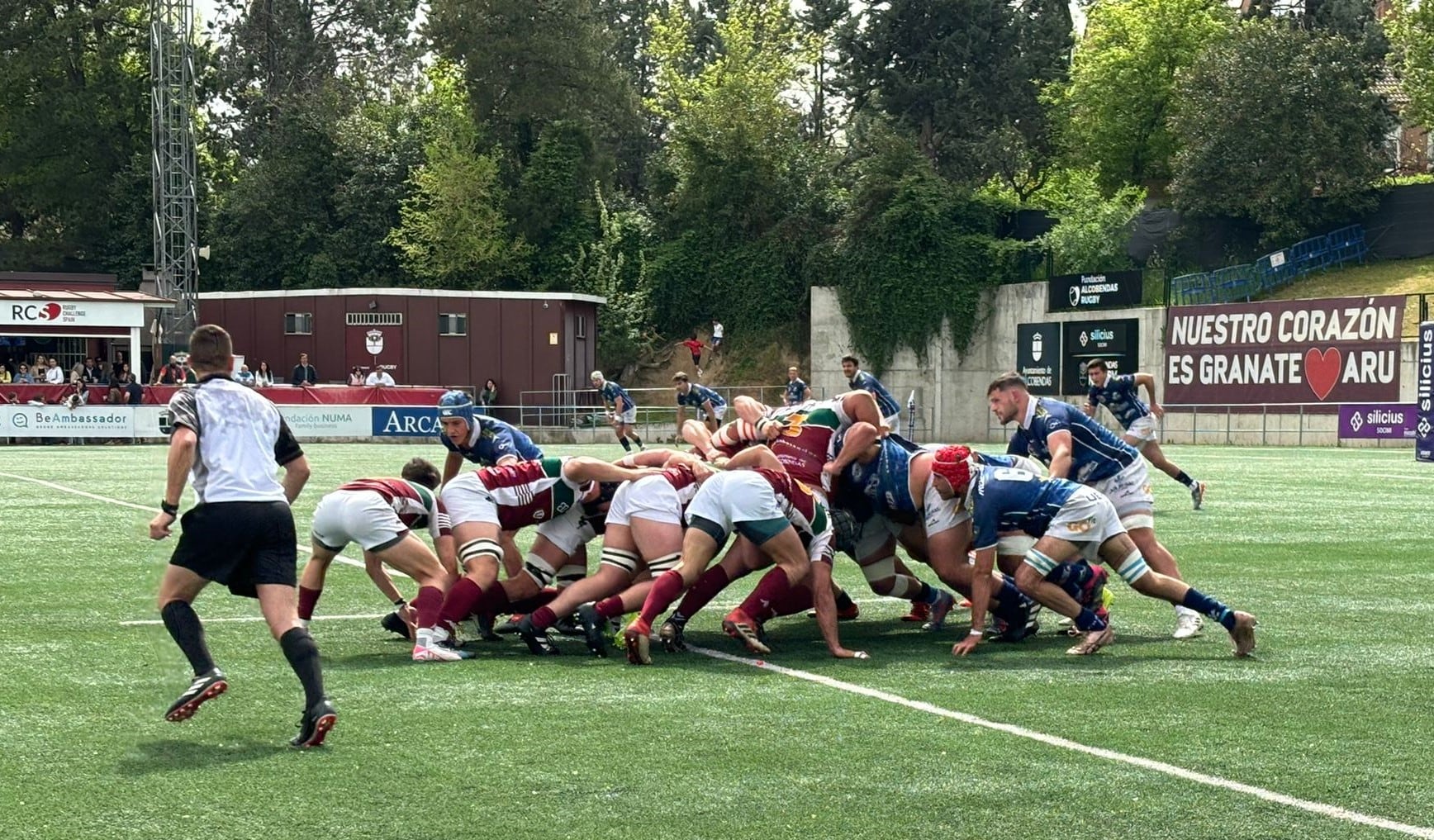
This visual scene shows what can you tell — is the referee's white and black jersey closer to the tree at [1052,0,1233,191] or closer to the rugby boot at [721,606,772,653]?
the rugby boot at [721,606,772,653]

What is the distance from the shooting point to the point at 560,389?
5297cm

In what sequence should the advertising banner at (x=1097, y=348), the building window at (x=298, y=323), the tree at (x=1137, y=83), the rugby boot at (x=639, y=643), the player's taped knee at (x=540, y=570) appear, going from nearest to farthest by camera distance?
the rugby boot at (x=639, y=643)
the player's taped knee at (x=540, y=570)
the advertising banner at (x=1097, y=348)
the building window at (x=298, y=323)
the tree at (x=1137, y=83)

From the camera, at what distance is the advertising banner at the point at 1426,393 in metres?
29.4

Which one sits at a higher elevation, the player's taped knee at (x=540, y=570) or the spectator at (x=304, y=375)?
the spectator at (x=304, y=375)

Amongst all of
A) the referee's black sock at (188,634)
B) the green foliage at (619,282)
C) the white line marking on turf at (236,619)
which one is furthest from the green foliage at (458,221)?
the referee's black sock at (188,634)

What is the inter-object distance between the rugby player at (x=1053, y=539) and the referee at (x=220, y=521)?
416 cm

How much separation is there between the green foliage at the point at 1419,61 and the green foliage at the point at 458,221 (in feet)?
106

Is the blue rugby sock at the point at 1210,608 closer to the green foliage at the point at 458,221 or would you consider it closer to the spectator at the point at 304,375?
the spectator at the point at 304,375

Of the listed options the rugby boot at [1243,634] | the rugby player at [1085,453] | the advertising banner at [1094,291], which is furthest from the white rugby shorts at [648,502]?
the advertising banner at [1094,291]

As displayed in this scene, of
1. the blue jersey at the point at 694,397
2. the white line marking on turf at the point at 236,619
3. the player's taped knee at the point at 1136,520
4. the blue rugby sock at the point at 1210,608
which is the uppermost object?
the blue jersey at the point at 694,397

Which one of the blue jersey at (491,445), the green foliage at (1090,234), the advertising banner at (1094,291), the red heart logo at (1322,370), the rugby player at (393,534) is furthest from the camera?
the green foliage at (1090,234)

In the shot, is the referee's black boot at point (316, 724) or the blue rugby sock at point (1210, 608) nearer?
the referee's black boot at point (316, 724)

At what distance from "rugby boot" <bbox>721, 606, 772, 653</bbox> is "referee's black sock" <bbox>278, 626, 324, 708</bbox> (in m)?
3.22

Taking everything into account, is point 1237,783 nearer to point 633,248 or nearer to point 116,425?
point 116,425
